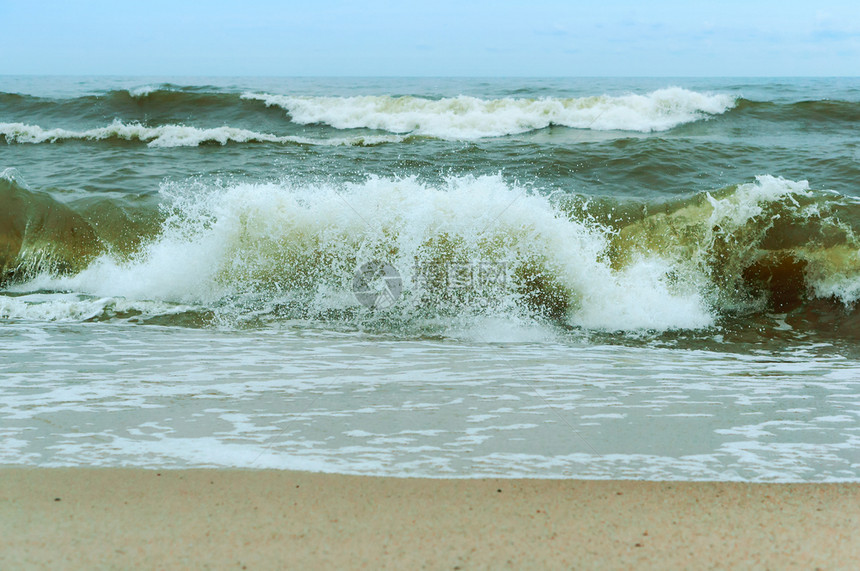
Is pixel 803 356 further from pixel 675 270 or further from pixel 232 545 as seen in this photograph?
pixel 232 545

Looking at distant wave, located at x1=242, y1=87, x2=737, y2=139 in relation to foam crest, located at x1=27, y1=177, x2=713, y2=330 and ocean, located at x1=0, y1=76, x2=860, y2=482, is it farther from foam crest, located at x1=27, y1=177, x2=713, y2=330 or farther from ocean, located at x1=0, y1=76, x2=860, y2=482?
foam crest, located at x1=27, y1=177, x2=713, y2=330

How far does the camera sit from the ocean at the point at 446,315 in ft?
8.29

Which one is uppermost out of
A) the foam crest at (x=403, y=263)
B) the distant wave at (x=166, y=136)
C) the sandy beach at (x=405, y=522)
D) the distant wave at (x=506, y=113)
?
the distant wave at (x=506, y=113)

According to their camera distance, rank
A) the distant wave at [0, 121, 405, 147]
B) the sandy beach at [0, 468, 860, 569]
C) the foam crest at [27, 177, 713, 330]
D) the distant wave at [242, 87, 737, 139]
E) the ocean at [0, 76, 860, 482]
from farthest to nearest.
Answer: the distant wave at [242, 87, 737, 139], the distant wave at [0, 121, 405, 147], the foam crest at [27, 177, 713, 330], the ocean at [0, 76, 860, 482], the sandy beach at [0, 468, 860, 569]

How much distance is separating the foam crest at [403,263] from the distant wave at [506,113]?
792cm

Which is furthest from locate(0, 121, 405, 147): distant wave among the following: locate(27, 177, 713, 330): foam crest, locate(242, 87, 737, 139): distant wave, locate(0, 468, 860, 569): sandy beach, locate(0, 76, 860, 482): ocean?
locate(0, 468, 860, 569): sandy beach

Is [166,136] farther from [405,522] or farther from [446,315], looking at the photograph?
[405,522]

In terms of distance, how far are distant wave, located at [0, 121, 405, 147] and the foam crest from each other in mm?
7174

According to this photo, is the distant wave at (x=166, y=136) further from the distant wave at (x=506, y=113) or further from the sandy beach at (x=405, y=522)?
the sandy beach at (x=405, y=522)

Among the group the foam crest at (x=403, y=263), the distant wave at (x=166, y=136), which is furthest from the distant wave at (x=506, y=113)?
the foam crest at (x=403, y=263)

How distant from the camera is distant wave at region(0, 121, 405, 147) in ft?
43.6

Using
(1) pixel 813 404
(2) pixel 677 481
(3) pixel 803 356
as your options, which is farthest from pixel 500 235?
(2) pixel 677 481

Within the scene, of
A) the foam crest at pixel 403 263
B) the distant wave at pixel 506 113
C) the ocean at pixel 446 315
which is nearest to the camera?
the ocean at pixel 446 315

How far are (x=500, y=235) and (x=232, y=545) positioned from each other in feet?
13.6
